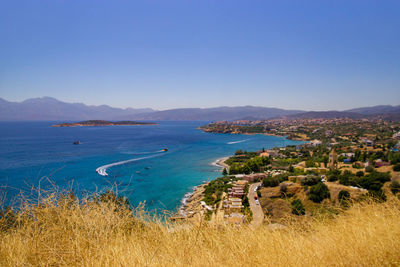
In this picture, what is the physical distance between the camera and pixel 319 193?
13.9m

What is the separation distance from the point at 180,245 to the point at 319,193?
1473 cm

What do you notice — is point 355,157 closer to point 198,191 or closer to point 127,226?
point 198,191

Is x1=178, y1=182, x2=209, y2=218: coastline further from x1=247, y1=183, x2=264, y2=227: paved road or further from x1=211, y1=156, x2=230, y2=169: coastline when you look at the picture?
x1=211, y1=156, x2=230, y2=169: coastline

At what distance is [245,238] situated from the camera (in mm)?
1992

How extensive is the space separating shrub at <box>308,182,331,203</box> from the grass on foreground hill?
505 inches

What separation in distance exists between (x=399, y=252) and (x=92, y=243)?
2.53 m

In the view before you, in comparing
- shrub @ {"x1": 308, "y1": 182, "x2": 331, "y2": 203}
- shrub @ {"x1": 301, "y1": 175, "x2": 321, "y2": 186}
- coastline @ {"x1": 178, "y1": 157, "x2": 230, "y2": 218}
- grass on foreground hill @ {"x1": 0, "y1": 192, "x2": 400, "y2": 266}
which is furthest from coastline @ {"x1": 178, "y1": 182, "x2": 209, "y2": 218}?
grass on foreground hill @ {"x1": 0, "y1": 192, "x2": 400, "y2": 266}

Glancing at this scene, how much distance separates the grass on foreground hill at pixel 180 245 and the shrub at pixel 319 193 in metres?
12.8

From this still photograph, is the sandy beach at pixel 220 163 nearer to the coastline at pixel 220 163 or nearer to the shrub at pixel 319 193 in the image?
the coastline at pixel 220 163

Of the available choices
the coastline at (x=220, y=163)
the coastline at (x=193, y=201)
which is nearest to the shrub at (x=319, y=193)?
the coastline at (x=193, y=201)

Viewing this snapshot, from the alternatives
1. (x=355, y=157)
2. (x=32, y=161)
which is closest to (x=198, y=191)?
(x=355, y=157)

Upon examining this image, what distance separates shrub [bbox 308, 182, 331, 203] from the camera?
13641 millimetres

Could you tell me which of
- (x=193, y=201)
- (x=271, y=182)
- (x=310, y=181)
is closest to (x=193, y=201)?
(x=193, y=201)

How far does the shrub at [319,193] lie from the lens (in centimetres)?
1364
